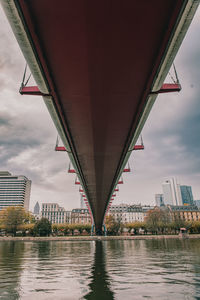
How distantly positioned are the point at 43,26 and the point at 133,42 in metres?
2.57

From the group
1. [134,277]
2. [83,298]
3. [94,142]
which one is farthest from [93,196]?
[83,298]

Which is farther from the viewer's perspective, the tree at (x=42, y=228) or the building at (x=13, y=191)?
the building at (x=13, y=191)

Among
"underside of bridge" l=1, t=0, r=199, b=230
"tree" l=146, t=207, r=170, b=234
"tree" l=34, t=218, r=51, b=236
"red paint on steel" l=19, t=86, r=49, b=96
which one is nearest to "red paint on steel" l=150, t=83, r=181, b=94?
"underside of bridge" l=1, t=0, r=199, b=230

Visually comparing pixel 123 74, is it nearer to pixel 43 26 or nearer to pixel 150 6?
pixel 150 6

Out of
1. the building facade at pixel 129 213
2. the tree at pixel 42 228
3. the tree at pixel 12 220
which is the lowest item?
the tree at pixel 42 228

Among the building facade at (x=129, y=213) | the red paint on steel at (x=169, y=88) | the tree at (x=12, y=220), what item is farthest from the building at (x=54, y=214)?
the red paint on steel at (x=169, y=88)

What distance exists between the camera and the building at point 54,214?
169 m

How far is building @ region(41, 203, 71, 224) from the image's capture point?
555 ft

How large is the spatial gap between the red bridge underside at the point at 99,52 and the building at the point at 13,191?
616 ft

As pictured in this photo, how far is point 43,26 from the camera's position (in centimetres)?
A: 616

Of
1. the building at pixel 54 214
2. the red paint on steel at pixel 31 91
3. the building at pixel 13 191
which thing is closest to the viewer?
the red paint on steel at pixel 31 91

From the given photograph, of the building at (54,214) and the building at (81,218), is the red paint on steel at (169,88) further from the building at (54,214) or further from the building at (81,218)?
the building at (54,214)

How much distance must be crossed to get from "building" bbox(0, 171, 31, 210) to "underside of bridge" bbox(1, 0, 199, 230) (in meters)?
188

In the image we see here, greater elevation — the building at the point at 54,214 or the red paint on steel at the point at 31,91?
the building at the point at 54,214
